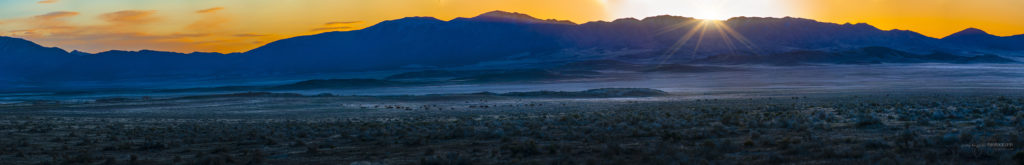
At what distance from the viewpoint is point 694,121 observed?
20172 millimetres

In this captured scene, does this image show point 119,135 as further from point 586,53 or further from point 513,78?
point 586,53

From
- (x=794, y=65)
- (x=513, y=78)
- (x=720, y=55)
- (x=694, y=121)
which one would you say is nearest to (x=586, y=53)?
(x=720, y=55)

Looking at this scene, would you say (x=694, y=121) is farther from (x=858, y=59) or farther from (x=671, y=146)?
(x=858, y=59)

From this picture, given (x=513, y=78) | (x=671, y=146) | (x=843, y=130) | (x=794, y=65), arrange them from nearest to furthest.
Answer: (x=671, y=146)
(x=843, y=130)
(x=513, y=78)
(x=794, y=65)

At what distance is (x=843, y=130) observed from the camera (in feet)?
52.3

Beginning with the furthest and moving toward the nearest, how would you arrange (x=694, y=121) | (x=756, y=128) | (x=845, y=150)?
(x=694, y=121) < (x=756, y=128) < (x=845, y=150)

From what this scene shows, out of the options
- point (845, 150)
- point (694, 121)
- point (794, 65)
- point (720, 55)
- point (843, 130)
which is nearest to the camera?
point (845, 150)

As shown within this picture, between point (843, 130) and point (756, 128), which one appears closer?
point (843, 130)

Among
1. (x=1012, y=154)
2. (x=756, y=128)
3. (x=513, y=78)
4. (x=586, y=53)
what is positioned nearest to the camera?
(x=1012, y=154)

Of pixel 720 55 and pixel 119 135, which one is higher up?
pixel 720 55

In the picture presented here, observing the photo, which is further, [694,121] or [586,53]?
[586,53]

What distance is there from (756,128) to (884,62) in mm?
150770

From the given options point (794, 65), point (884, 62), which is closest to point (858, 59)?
point (884, 62)

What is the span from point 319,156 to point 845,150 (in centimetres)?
822
